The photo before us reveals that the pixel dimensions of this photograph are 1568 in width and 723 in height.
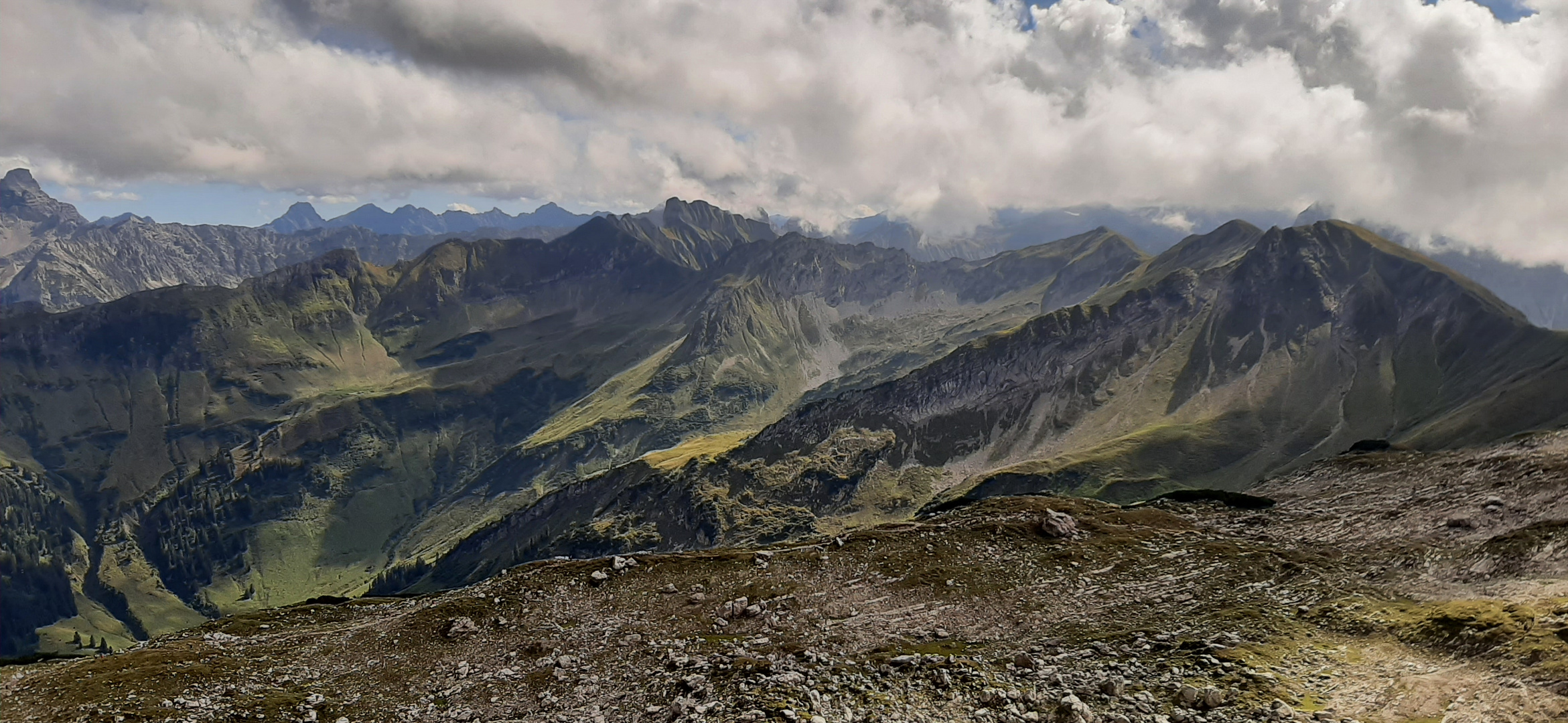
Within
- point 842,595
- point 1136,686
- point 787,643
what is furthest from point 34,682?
point 1136,686

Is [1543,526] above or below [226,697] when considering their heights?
above

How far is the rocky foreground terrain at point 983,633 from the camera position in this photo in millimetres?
29750

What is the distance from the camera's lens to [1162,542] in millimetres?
48188

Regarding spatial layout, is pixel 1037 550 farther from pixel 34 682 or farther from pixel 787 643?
pixel 34 682

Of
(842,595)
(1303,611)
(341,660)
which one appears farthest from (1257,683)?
(341,660)

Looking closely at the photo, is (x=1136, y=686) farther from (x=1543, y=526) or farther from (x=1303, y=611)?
(x=1543, y=526)

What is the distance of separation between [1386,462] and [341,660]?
85.4 metres

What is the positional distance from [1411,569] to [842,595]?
32.1m

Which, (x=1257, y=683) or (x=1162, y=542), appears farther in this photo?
(x=1162, y=542)

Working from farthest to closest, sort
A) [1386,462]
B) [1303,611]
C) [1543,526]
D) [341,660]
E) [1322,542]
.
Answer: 1. [1386,462]
2. [1322,542]
3. [341,660]
4. [1543,526]
5. [1303,611]

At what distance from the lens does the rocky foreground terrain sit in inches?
1171

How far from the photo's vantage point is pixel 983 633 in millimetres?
38656

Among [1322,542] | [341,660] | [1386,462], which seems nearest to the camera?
[341,660]

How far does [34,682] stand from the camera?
40.6 meters
